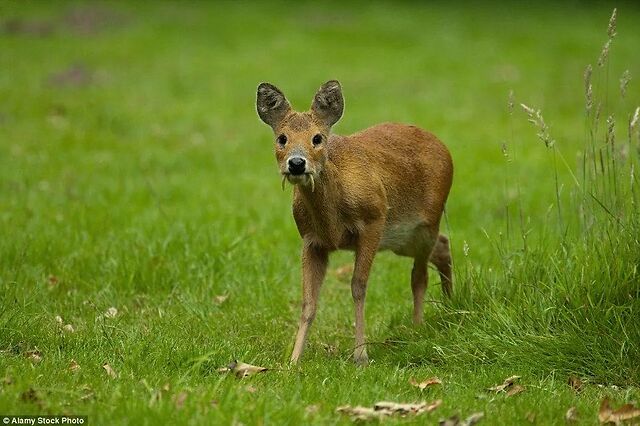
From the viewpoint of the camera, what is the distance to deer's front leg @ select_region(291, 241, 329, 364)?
588cm

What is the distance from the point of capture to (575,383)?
522cm

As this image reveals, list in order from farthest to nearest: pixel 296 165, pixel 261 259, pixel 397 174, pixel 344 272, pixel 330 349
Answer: pixel 344 272
pixel 261 259
pixel 397 174
pixel 330 349
pixel 296 165

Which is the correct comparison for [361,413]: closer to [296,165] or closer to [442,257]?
[296,165]

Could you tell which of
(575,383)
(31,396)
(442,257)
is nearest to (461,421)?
(575,383)

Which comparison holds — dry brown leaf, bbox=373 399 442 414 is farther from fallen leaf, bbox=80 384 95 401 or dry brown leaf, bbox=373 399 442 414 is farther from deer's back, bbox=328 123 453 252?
deer's back, bbox=328 123 453 252

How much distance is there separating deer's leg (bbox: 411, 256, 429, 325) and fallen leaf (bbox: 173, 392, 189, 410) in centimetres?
235

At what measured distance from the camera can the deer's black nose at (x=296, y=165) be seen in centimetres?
537

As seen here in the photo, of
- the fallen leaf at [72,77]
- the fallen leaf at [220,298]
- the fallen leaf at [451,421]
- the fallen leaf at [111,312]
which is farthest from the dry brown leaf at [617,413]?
the fallen leaf at [72,77]

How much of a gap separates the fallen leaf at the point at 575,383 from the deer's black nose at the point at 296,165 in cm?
177

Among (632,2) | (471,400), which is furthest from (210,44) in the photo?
(471,400)

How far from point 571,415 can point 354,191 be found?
1941 mm

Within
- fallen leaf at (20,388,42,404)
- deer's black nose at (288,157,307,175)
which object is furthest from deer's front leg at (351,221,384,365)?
fallen leaf at (20,388,42,404)

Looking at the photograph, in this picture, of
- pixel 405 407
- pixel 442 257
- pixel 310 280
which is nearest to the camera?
pixel 405 407

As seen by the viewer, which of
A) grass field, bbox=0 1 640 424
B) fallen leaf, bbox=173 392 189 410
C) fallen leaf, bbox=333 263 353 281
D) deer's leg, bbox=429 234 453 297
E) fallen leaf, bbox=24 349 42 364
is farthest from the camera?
fallen leaf, bbox=333 263 353 281
